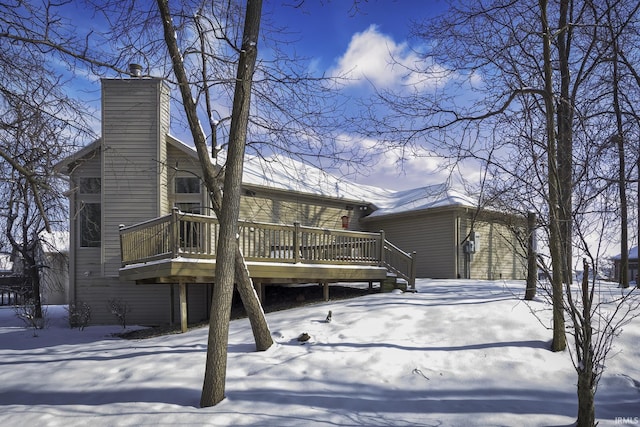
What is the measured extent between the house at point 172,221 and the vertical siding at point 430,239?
4 cm

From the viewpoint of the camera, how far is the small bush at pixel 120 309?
1402 centimetres

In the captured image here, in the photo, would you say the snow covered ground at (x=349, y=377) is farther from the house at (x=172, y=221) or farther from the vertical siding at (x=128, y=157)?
the vertical siding at (x=128, y=157)

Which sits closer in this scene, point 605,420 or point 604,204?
point 605,420

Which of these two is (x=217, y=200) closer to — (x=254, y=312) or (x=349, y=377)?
(x=254, y=312)

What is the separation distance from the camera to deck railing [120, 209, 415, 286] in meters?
10.8

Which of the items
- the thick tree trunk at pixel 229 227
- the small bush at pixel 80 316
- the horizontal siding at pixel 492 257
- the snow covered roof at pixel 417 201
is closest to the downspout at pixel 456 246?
the snow covered roof at pixel 417 201

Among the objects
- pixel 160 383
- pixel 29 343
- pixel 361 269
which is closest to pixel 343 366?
pixel 160 383

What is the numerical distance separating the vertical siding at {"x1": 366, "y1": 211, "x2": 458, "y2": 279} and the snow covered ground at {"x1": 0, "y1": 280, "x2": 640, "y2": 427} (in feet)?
25.6

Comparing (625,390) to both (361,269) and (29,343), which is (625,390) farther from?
(29,343)

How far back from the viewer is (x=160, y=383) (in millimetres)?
6887

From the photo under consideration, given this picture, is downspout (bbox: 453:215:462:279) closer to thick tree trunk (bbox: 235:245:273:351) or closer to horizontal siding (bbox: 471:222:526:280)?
horizontal siding (bbox: 471:222:526:280)

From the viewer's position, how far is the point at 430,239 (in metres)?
18.6

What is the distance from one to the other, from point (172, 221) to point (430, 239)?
35.6 ft

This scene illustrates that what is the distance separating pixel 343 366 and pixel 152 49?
19.2ft
